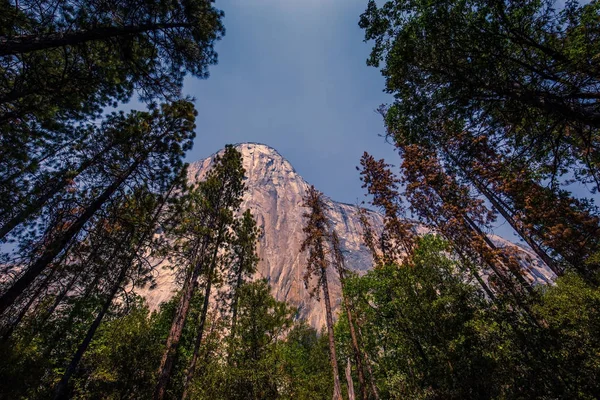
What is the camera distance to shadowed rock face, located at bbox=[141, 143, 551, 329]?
81.6 m

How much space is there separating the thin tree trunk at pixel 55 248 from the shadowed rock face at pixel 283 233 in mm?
47835

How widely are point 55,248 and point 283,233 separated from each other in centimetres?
10416

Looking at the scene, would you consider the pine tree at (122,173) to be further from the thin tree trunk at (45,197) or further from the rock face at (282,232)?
the rock face at (282,232)

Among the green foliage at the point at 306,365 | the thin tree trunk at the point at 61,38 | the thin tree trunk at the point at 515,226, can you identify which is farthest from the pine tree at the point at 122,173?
the thin tree trunk at the point at 515,226

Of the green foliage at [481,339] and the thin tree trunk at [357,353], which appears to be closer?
the green foliage at [481,339]

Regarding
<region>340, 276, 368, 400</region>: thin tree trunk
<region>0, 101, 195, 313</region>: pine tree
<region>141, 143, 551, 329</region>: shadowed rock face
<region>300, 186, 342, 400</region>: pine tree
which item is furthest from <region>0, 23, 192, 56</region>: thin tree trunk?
<region>141, 143, 551, 329</region>: shadowed rock face

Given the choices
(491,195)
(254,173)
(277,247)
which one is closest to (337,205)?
(254,173)

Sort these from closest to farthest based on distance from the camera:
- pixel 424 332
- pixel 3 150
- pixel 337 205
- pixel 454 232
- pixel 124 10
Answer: pixel 124 10 → pixel 3 150 → pixel 424 332 → pixel 454 232 → pixel 337 205

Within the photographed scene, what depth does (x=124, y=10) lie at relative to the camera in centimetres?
635

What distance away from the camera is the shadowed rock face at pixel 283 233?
8157 cm

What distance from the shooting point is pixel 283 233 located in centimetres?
11000

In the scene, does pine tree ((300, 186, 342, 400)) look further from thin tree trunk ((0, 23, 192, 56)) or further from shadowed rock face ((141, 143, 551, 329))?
shadowed rock face ((141, 143, 551, 329))

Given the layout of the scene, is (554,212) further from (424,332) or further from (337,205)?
(337,205)

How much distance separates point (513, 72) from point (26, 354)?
20093 mm
